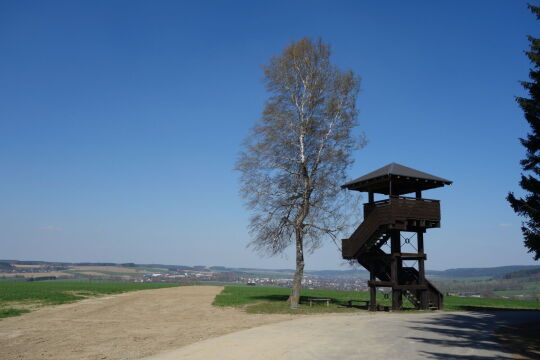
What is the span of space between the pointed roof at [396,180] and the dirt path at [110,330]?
9.95 m

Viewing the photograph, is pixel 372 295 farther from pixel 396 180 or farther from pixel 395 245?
pixel 396 180

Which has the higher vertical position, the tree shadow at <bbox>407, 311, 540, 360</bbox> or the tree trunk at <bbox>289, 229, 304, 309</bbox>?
the tree trunk at <bbox>289, 229, 304, 309</bbox>

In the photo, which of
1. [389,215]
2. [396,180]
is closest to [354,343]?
[389,215]

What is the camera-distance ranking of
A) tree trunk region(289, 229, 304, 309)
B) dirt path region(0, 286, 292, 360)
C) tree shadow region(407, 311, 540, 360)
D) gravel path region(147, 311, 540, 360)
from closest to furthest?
gravel path region(147, 311, 540, 360) < tree shadow region(407, 311, 540, 360) < dirt path region(0, 286, 292, 360) < tree trunk region(289, 229, 304, 309)

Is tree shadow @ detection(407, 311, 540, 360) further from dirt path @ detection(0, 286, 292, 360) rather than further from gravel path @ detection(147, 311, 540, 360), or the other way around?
dirt path @ detection(0, 286, 292, 360)

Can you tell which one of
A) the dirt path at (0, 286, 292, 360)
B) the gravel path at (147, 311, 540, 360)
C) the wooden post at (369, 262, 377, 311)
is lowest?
the dirt path at (0, 286, 292, 360)

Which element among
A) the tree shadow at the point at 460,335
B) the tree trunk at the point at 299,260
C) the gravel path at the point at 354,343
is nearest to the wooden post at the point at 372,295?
the tree trunk at the point at 299,260

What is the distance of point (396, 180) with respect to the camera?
25438mm

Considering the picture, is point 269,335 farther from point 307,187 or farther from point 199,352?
point 307,187

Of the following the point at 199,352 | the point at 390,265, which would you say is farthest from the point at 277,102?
the point at 199,352

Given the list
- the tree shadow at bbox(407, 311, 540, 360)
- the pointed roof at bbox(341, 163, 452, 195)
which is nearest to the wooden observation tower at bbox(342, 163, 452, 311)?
the pointed roof at bbox(341, 163, 452, 195)

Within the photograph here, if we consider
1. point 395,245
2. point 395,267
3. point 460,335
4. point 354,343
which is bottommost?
point 354,343

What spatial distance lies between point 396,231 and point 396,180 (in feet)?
10.0

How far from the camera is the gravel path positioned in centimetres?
1130
